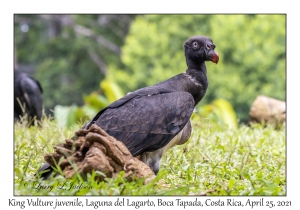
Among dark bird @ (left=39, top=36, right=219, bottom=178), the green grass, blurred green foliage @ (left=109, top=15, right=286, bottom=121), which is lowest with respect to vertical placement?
the green grass

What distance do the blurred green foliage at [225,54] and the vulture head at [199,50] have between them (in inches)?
824

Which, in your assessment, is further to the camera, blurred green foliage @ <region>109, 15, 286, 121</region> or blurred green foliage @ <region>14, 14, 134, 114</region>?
blurred green foliage @ <region>14, 14, 134, 114</region>

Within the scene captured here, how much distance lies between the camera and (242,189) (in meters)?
4.87

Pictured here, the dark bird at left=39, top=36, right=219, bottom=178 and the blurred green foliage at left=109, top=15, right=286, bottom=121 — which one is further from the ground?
the blurred green foliage at left=109, top=15, right=286, bottom=121

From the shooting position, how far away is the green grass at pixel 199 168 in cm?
443

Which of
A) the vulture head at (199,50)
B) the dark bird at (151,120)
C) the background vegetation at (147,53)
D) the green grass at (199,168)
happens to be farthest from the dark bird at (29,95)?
the background vegetation at (147,53)

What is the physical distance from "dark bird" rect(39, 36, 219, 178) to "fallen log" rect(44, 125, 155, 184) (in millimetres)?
370

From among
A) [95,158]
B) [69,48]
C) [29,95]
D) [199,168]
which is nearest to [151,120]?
[95,158]

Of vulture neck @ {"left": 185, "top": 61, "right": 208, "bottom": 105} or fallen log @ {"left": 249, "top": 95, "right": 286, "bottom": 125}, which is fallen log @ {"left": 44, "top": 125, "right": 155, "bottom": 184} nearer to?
vulture neck @ {"left": 185, "top": 61, "right": 208, "bottom": 105}

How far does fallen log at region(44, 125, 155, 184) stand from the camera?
14.5 feet

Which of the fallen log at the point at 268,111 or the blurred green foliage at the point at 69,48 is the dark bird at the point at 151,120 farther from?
the blurred green foliage at the point at 69,48

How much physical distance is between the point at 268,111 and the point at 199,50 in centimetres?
479

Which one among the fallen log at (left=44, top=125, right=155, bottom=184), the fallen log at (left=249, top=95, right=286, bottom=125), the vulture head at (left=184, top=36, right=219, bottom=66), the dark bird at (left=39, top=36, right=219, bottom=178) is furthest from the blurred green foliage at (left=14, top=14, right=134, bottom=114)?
the fallen log at (left=44, top=125, right=155, bottom=184)

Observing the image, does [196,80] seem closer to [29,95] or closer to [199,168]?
[199,168]
